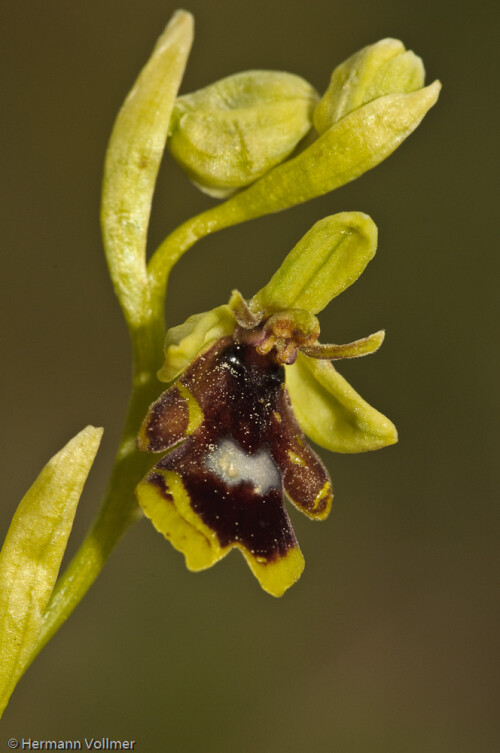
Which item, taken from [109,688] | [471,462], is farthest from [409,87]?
[471,462]

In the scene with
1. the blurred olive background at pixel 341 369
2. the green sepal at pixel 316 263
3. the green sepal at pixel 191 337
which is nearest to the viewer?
the green sepal at pixel 191 337

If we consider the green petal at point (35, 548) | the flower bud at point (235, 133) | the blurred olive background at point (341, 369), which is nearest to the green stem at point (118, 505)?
the green petal at point (35, 548)

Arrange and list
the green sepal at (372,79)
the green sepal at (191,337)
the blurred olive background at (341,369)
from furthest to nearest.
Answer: the blurred olive background at (341,369), the green sepal at (372,79), the green sepal at (191,337)

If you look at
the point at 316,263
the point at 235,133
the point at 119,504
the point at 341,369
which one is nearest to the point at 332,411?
the point at 316,263

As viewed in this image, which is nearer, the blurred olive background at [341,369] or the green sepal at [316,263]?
the green sepal at [316,263]

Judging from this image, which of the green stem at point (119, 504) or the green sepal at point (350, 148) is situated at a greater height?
the green sepal at point (350, 148)

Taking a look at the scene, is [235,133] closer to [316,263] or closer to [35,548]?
[316,263]

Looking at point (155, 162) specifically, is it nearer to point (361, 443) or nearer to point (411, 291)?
point (361, 443)

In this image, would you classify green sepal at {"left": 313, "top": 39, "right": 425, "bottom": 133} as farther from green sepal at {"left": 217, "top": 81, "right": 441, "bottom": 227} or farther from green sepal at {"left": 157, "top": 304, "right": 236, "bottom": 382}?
green sepal at {"left": 157, "top": 304, "right": 236, "bottom": 382}

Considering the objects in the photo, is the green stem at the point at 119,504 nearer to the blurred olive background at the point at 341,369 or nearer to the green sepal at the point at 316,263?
the green sepal at the point at 316,263
